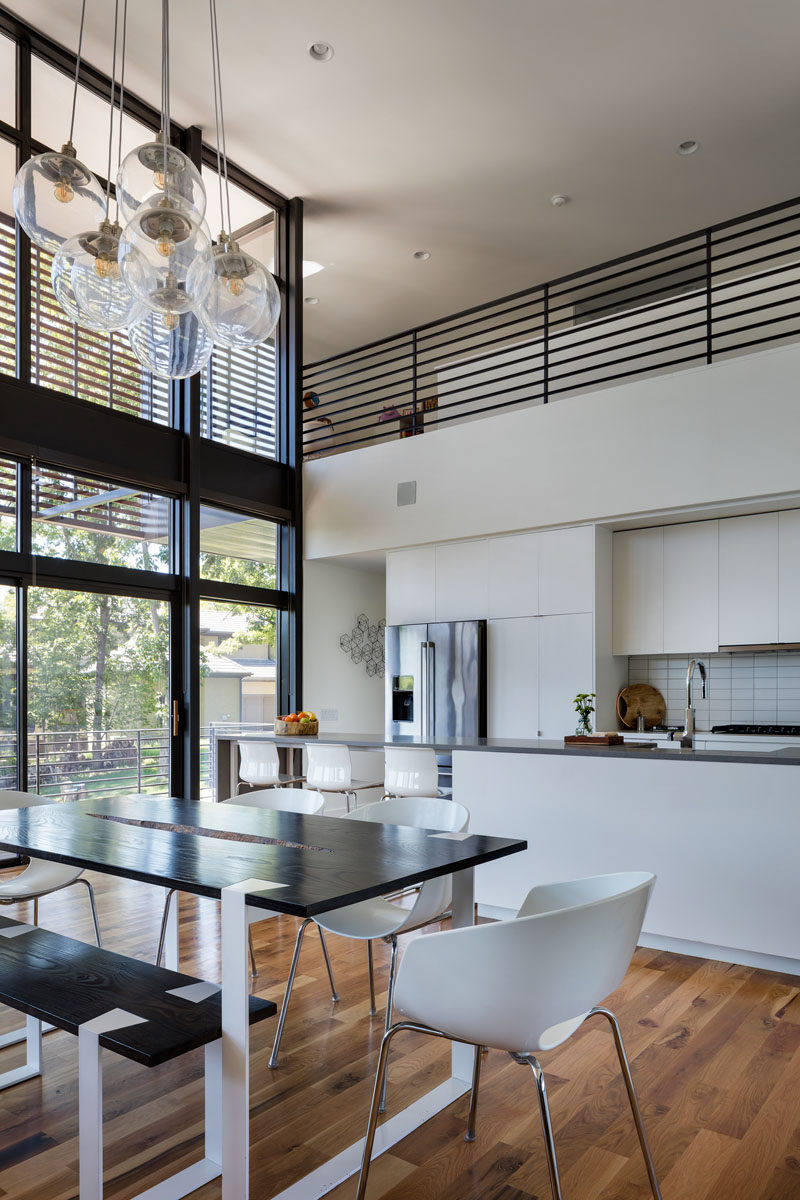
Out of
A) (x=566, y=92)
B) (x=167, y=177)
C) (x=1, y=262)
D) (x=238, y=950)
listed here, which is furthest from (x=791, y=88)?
(x=238, y=950)

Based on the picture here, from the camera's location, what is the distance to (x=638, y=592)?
19.5ft

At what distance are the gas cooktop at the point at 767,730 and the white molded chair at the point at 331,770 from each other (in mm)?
2418

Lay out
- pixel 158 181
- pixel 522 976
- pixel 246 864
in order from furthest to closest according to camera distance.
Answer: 1. pixel 158 181
2. pixel 246 864
3. pixel 522 976

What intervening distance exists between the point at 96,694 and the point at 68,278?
323 cm

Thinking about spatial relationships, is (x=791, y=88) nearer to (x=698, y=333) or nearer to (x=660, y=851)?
(x=698, y=333)

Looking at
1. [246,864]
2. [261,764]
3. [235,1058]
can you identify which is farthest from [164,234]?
[261,764]

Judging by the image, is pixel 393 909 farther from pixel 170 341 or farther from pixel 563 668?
pixel 563 668

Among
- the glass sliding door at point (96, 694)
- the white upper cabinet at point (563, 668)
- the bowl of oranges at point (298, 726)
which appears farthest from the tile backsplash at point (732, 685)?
the glass sliding door at point (96, 694)

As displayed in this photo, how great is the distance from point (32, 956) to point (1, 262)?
4228mm

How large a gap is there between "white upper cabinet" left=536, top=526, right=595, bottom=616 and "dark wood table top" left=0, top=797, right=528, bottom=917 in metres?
3.30

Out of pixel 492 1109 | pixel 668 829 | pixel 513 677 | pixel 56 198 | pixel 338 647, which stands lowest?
pixel 492 1109

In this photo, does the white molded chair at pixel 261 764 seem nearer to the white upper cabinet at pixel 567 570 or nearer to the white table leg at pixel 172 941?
the white table leg at pixel 172 941

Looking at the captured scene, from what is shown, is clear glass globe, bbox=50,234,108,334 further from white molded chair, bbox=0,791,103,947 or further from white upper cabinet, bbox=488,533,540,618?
white upper cabinet, bbox=488,533,540,618

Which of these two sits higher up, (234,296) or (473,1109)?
(234,296)
